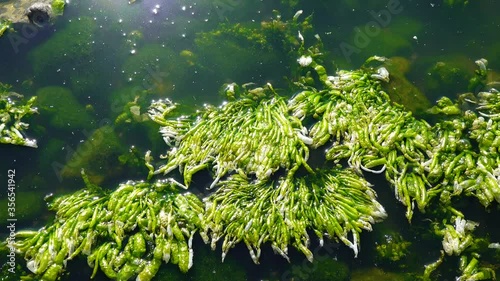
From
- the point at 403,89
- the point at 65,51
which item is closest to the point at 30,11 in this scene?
the point at 65,51

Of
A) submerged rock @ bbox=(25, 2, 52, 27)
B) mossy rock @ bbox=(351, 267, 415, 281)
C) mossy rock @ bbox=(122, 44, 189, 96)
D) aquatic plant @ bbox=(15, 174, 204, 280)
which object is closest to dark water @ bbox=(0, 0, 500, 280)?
mossy rock @ bbox=(122, 44, 189, 96)

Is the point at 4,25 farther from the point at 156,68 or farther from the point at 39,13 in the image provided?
the point at 156,68

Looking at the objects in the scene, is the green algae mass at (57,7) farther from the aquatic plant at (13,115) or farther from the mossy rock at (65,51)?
the aquatic plant at (13,115)

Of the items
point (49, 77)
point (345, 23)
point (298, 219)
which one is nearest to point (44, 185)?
point (49, 77)

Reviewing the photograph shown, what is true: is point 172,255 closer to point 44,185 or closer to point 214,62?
point 44,185

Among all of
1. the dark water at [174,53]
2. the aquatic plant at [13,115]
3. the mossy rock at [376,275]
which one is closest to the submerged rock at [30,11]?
the dark water at [174,53]
